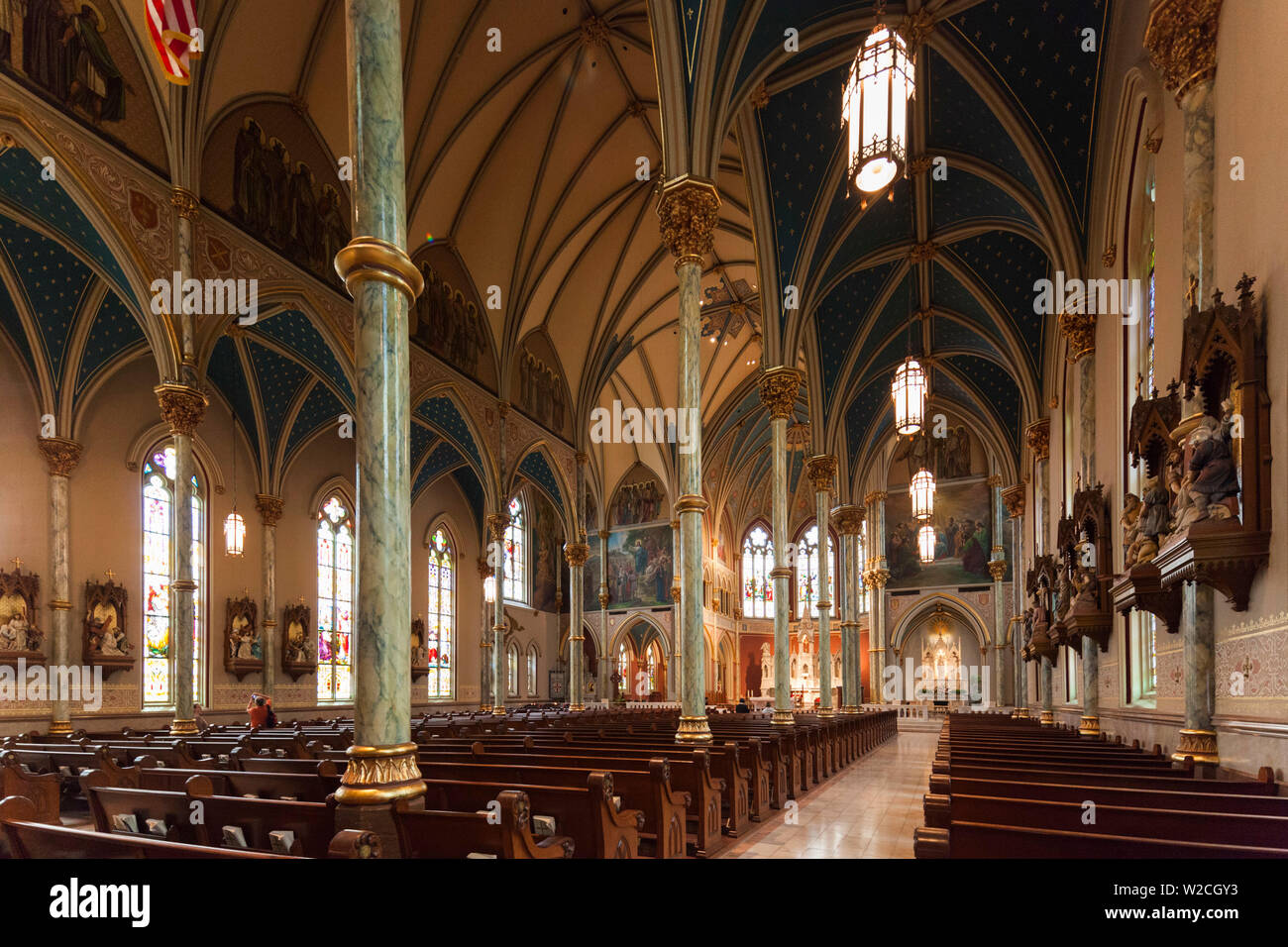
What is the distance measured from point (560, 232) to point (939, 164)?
32.5 ft

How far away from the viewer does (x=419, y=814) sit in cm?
406

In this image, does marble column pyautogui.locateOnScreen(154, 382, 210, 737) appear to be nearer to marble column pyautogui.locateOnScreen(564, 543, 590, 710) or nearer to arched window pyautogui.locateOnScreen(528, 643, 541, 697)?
marble column pyautogui.locateOnScreen(564, 543, 590, 710)

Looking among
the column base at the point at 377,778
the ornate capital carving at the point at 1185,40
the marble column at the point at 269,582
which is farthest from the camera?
the marble column at the point at 269,582

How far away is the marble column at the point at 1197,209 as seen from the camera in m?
6.63

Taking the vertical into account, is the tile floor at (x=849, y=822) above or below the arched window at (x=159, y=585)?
below

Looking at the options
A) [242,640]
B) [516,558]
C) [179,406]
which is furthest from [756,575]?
[179,406]

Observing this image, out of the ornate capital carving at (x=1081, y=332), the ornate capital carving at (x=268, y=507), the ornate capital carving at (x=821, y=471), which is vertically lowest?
the ornate capital carving at (x=268, y=507)

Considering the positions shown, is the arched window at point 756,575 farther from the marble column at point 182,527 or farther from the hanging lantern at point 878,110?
the hanging lantern at point 878,110

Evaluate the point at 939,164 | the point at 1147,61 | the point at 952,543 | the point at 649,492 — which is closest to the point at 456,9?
the point at 939,164

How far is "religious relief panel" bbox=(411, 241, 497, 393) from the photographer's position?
20133mm

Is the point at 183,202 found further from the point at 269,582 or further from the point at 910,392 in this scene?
the point at 910,392

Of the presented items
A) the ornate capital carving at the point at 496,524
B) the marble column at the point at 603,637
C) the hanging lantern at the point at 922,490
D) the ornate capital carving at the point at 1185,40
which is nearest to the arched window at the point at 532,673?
the marble column at the point at 603,637

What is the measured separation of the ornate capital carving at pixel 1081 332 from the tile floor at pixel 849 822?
7638 millimetres

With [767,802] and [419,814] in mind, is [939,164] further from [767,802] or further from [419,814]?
[419,814]
